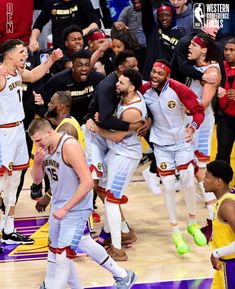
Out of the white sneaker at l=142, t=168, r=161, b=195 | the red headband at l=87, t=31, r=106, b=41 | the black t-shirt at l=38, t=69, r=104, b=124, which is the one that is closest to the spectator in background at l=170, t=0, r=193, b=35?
the red headband at l=87, t=31, r=106, b=41

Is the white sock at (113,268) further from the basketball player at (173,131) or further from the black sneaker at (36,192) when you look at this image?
the black sneaker at (36,192)

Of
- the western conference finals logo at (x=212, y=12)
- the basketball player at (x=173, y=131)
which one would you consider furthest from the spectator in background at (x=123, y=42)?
the western conference finals logo at (x=212, y=12)

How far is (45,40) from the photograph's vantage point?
511 inches

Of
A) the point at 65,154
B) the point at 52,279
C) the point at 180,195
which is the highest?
the point at 65,154

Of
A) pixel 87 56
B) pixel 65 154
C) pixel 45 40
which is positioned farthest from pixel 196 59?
pixel 45 40

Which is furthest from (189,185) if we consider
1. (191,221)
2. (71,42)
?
(71,42)

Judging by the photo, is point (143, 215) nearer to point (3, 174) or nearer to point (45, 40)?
point (3, 174)

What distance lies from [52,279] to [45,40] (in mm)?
6428

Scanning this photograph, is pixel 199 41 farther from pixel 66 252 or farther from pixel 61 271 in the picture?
pixel 61 271

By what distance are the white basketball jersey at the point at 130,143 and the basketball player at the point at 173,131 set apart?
190 mm

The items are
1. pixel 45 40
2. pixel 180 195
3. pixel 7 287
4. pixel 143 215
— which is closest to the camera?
pixel 7 287

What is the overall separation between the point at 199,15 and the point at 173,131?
13.6ft

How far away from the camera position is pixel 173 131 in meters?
8.45

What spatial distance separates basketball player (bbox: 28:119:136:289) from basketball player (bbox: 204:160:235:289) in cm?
91
